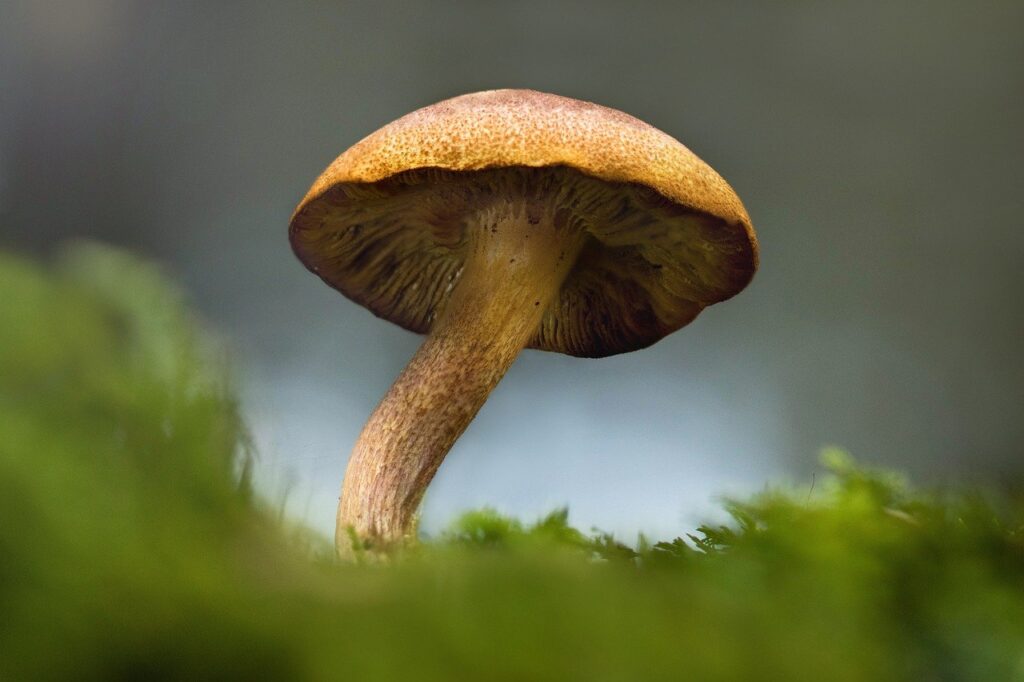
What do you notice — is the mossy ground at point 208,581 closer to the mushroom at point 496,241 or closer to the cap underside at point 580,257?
the mushroom at point 496,241

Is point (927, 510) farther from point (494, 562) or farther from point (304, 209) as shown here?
point (304, 209)

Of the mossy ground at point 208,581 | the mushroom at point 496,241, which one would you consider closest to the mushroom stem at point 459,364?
the mushroom at point 496,241

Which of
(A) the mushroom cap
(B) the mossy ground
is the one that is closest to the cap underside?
(A) the mushroom cap

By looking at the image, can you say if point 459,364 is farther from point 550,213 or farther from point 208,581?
point 208,581

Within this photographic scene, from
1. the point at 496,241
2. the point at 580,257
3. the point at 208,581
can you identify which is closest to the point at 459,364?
the point at 496,241

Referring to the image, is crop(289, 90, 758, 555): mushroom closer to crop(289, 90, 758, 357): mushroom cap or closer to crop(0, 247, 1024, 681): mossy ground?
crop(289, 90, 758, 357): mushroom cap
